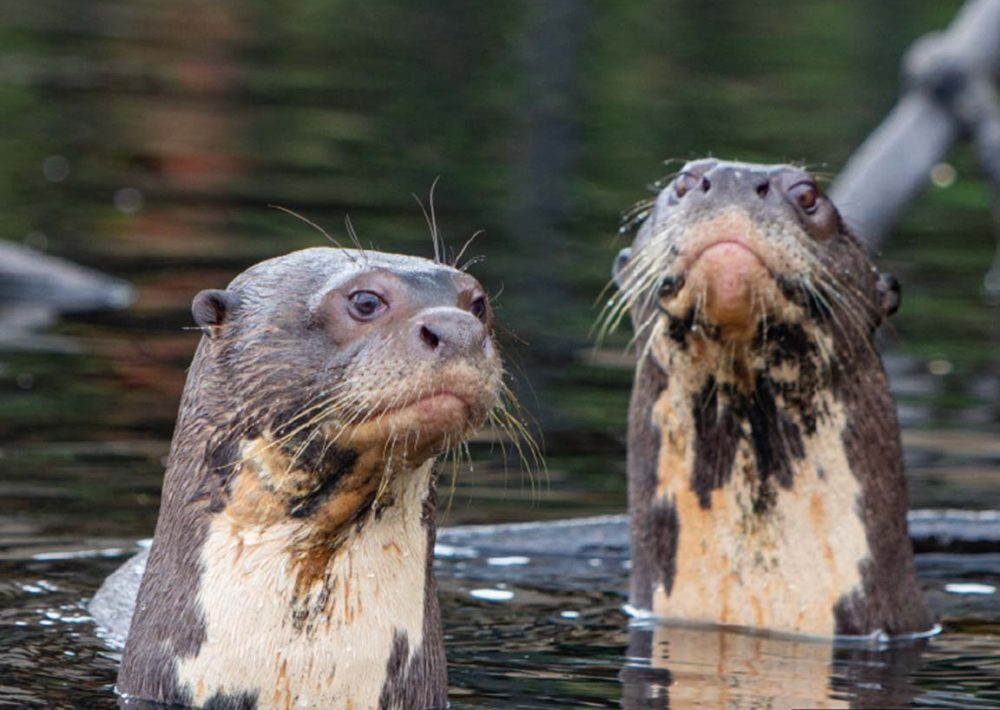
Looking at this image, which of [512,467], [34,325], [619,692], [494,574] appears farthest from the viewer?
[34,325]

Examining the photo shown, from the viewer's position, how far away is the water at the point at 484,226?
25.7 ft

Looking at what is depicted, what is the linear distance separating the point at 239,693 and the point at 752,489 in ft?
7.69

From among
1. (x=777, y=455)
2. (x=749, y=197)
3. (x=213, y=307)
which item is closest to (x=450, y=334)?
(x=213, y=307)

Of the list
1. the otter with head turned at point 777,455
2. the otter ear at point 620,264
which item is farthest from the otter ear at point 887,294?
the otter ear at point 620,264

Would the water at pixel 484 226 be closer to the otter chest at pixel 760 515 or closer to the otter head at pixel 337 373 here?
the otter chest at pixel 760 515

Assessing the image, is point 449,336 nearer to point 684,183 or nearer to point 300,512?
point 300,512

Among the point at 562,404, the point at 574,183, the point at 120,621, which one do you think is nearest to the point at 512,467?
the point at 562,404

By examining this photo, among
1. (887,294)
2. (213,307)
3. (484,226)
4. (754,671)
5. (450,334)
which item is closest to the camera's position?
(450,334)

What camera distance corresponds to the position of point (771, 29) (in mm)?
30750

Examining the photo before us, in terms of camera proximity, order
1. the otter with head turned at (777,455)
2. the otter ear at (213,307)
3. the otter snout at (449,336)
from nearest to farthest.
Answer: the otter snout at (449,336) < the otter ear at (213,307) < the otter with head turned at (777,455)

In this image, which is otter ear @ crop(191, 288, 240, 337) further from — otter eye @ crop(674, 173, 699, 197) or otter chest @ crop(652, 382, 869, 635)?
otter chest @ crop(652, 382, 869, 635)

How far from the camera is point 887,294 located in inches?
320

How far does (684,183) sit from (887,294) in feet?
2.95

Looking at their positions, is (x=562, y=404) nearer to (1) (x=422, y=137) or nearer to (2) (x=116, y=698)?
(2) (x=116, y=698)
